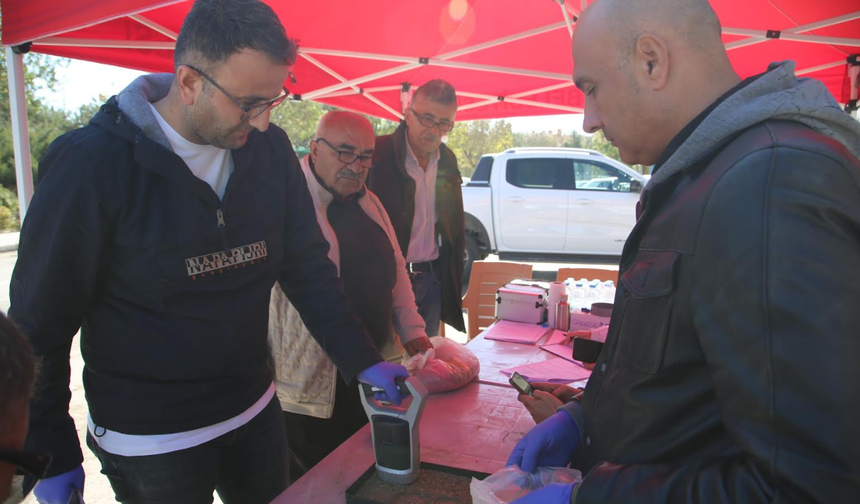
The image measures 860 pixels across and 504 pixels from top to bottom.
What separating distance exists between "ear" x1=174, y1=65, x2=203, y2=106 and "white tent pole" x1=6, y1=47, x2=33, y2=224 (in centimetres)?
170

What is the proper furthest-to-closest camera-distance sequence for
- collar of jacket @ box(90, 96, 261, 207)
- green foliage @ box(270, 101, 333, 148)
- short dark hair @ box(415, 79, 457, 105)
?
green foliage @ box(270, 101, 333, 148)
short dark hair @ box(415, 79, 457, 105)
collar of jacket @ box(90, 96, 261, 207)

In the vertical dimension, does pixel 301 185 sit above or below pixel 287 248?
above

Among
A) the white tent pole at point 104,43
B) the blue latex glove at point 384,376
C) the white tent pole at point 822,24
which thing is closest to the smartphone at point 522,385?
the blue latex glove at point 384,376

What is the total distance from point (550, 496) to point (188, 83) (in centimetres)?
139

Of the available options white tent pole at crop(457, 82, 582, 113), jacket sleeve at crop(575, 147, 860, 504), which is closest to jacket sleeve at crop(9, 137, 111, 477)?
jacket sleeve at crop(575, 147, 860, 504)

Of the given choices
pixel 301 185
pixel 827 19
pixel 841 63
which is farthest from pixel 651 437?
pixel 841 63

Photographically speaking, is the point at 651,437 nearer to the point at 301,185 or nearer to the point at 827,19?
the point at 301,185

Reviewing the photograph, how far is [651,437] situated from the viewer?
3.04 feet

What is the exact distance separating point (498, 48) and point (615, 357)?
12.3 ft

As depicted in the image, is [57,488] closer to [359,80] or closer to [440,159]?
[440,159]

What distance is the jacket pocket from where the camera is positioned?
866 millimetres

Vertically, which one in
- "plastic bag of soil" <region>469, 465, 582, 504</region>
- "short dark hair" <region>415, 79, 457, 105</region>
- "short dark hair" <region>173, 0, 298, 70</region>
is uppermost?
"short dark hair" <region>415, 79, 457, 105</region>

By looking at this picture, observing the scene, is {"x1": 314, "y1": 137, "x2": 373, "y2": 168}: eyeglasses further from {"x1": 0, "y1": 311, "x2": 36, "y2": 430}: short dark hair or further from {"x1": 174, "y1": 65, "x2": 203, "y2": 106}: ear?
{"x1": 0, "y1": 311, "x2": 36, "y2": 430}: short dark hair

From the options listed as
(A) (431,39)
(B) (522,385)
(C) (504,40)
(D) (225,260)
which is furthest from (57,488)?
(C) (504,40)
